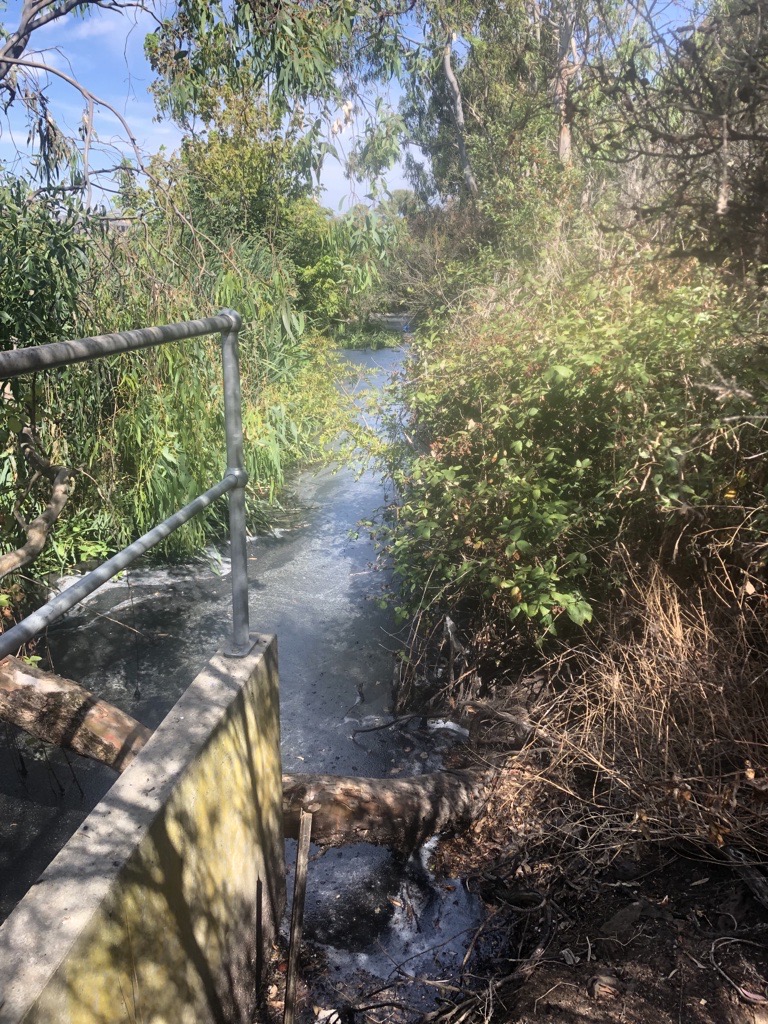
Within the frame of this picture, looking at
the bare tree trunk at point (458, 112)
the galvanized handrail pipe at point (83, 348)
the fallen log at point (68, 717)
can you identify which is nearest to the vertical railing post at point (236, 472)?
the galvanized handrail pipe at point (83, 348)

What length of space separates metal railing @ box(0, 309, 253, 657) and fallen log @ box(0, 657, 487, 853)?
150 centimetres

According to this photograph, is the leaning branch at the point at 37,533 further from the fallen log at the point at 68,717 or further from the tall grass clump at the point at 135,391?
the fallen log at the point at 68,717

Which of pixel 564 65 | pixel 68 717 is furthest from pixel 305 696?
pixel 564 65

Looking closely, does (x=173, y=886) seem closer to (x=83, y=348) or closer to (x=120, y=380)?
(x=83, y=348)

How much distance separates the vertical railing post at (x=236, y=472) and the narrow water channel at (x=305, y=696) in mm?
1524

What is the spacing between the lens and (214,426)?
250 inches

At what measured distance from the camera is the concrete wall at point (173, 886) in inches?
50.8

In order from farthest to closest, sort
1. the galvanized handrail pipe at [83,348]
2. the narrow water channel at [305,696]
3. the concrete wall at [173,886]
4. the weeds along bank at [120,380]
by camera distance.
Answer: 1. the weeds along bank at [120,380]
2. the narrow water channel at [305,696]
3. the concrete wall at [173,886]
4. the galvanized handrail pipe at [83,348]

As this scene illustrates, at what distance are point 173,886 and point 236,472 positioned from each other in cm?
94

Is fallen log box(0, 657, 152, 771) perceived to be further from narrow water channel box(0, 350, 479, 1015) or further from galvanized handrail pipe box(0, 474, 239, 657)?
galvanized handrail pipe box(0, 474, 239, 657)

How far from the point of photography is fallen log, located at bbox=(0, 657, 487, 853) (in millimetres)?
3506

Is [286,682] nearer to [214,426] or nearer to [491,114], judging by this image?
[214,426]

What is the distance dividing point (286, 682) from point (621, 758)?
3.03m

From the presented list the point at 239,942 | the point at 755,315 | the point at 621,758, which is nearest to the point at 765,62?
the point at 755,315
